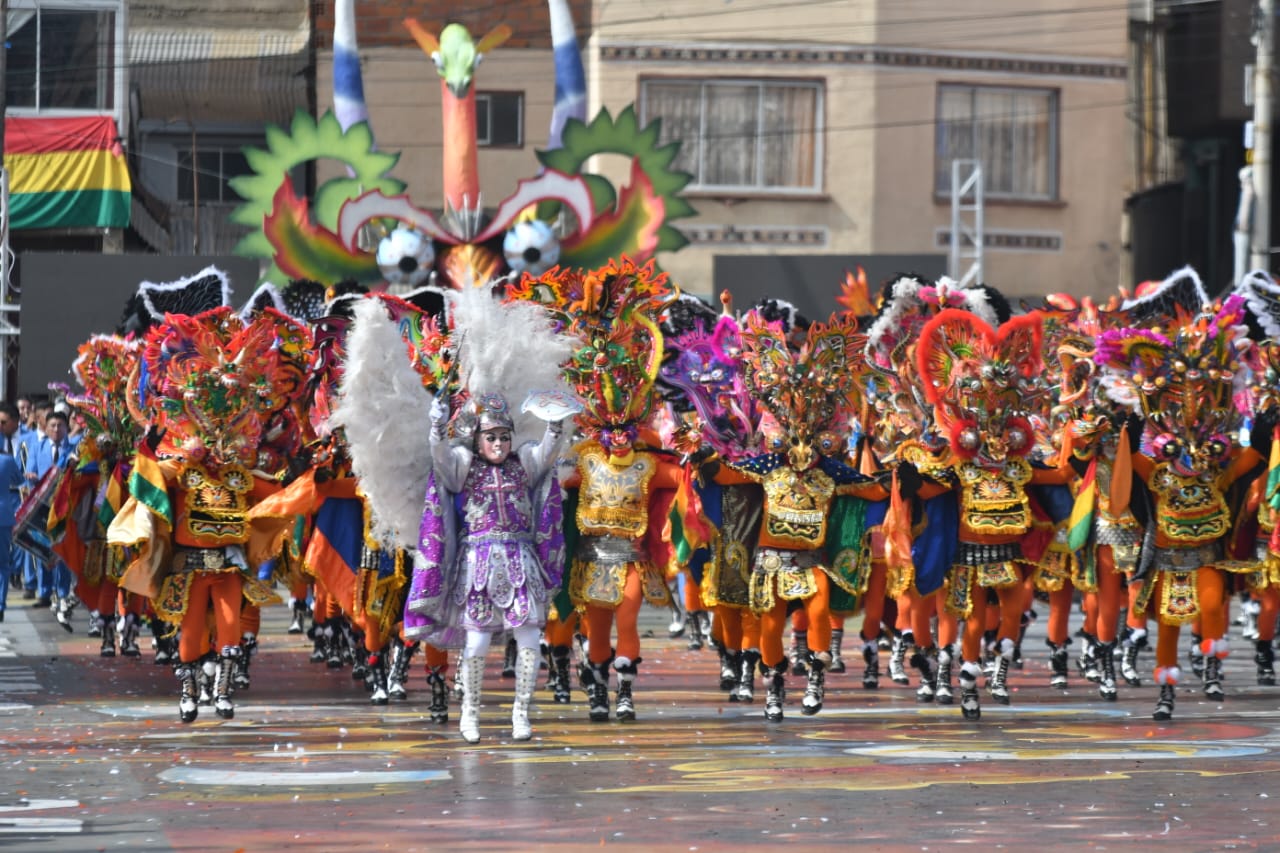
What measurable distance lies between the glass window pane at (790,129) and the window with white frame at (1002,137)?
6.38 ft

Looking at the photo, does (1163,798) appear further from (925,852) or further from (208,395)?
(208,395)

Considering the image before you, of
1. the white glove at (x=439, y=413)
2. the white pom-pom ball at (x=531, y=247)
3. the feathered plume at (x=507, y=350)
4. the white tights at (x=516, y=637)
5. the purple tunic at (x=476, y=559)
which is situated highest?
the white pom-pom ball at (x=531, y=247)

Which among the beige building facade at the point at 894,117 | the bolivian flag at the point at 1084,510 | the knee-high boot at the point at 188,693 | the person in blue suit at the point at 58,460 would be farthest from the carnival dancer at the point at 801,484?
the beige building facade at the point at 894,117

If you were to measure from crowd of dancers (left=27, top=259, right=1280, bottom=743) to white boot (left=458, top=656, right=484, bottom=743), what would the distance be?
0.06 feet

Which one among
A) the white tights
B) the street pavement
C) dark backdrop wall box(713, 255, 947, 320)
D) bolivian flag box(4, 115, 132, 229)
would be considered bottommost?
the street pavement

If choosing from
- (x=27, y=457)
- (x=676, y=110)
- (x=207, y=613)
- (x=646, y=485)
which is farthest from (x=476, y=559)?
(x=676, y=110)

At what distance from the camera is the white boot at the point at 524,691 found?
1155 centimetres

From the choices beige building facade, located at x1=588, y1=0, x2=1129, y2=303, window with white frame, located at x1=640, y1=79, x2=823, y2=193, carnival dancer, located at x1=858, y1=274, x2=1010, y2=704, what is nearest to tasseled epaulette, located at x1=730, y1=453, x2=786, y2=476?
carnival dancer, located at x1=858, y1=274, x2=1010, y2=704

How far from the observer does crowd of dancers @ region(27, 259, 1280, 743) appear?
1198cm

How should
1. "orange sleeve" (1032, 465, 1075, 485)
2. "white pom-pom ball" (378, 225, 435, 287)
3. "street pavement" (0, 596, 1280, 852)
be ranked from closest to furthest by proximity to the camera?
"street pavement" (0, 596, 1280, 852) < "orange sleeve" (1032, 465, 1075, 485) < "white pom-pom ball" (378, 225, 435, 287)

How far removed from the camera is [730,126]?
33344mm

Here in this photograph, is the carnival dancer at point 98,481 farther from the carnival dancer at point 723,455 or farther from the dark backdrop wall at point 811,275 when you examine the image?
the dark backdrop wall at point 811,275

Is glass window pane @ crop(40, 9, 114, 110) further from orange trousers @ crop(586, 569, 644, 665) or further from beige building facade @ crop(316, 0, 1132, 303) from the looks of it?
orange trousers @ crop(586, 569, 644, 665)

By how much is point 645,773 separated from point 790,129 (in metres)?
23.9
